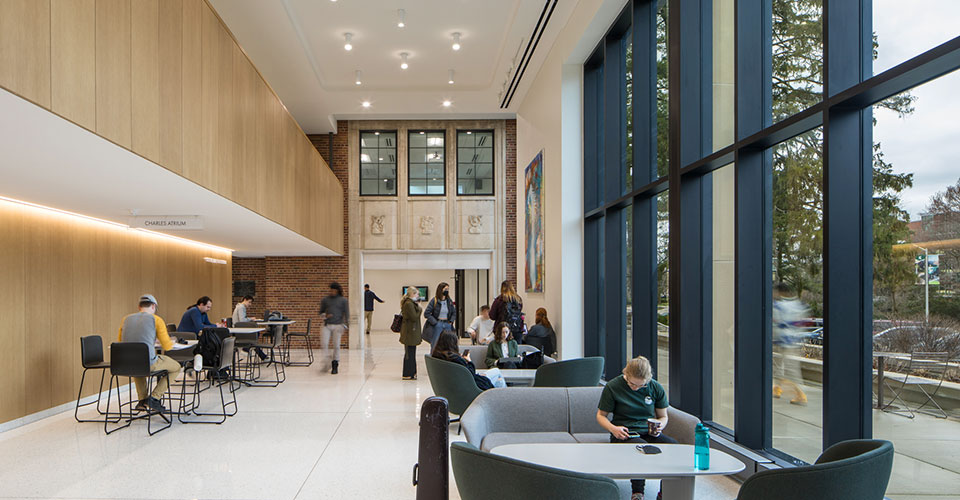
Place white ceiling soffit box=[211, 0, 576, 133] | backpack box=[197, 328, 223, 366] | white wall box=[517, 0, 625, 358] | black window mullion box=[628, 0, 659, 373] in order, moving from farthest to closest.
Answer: white wall box=[517, 0, 625, 358] → white ceiling soffit box=[211, 0, 576, 133] → backpack box=[197, 328, 223, 366] → black window mullion box=[628, 0, 659, 373]

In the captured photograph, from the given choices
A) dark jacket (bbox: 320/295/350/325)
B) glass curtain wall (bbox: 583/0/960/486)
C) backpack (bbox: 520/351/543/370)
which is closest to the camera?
glass curtain wall (bbox: 583/0/960/486)

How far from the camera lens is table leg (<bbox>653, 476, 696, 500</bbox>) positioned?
3150 millimetres

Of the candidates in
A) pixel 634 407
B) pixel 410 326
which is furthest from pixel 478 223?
pixel 634 407

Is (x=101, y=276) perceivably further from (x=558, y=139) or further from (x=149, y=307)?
(x=558, y=139)

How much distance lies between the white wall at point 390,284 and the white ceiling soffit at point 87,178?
1267cm

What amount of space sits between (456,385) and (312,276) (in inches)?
408

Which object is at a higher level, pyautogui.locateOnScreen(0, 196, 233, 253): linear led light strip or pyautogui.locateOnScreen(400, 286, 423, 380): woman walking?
pyautogui.locateOnScreen(0, 196, 233, 253): linear led light strip

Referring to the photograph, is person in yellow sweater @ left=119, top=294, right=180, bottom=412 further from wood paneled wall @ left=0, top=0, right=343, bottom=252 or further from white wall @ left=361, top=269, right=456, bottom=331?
white wall @ left=361, top=269, right=456, bottom=331

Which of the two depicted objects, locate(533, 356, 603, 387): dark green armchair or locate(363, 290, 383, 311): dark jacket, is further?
locate(363, 290, 383, 311): dark jacket

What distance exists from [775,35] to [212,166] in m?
4.93

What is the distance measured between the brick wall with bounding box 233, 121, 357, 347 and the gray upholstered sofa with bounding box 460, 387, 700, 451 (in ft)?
36.4

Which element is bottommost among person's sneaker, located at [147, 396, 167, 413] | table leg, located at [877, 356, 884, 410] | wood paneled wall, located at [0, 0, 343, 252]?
person's sneaker, located at [147, 396, 167, 413]

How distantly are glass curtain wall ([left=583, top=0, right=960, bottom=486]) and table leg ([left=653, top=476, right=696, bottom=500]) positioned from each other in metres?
1.03

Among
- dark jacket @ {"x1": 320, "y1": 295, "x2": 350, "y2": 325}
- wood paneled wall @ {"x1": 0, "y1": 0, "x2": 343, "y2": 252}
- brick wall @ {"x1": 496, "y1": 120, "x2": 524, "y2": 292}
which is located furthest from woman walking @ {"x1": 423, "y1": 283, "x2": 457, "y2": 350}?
brick wall @ {"x1": 496, "y1": 120, "x2": 524, "y2": 292}
